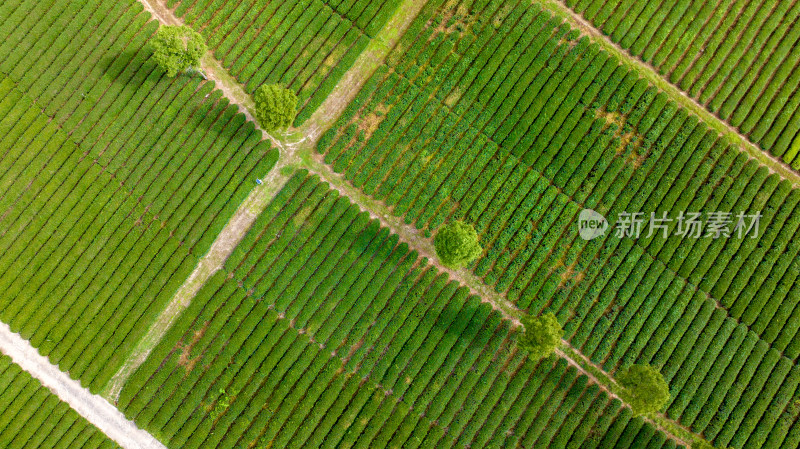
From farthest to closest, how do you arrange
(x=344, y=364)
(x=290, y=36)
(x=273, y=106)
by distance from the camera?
(x=290, y=36)
(x=344, y=364)
(x=273, y=106)

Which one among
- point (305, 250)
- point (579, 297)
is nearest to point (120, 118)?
point (305, 250)

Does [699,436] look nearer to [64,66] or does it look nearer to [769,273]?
[769,273]

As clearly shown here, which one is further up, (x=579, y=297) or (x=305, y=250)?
(x=579, y=297)

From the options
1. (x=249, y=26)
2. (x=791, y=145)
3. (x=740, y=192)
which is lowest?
(x=249, y=26)

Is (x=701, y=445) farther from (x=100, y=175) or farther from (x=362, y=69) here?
(x=100, y=175)

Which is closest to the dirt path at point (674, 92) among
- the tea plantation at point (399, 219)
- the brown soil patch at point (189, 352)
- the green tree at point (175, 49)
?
the tea plantation at point (399, 219)

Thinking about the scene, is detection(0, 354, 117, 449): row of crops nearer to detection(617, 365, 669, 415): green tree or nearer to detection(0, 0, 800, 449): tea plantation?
detection(0, 0, 800, 449): tea plantation

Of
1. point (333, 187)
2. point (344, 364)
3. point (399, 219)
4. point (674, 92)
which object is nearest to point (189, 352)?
point (344, 364)
